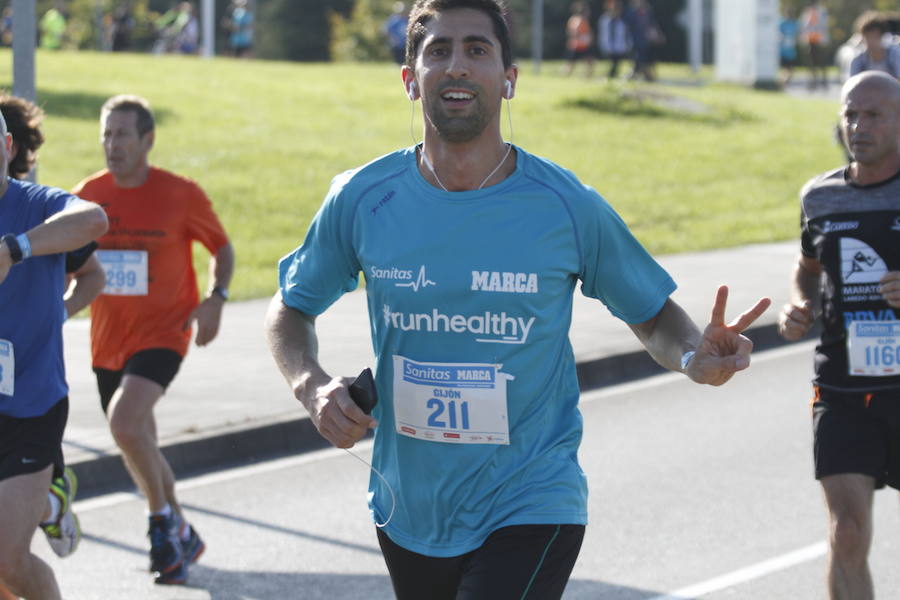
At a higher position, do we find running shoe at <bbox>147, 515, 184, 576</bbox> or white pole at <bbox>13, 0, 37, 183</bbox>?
white pole at <bbox>13, 0, 37, 183</bbox>

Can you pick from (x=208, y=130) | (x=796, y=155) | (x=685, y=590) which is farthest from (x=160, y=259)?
(x=796, y=155)

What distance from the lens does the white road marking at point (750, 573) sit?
649cm

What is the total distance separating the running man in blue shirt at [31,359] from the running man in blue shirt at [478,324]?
126cm

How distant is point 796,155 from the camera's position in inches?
925

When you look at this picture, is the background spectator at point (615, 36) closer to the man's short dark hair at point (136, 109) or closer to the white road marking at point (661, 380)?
the white road marking at point (661, 380)

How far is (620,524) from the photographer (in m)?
7.56

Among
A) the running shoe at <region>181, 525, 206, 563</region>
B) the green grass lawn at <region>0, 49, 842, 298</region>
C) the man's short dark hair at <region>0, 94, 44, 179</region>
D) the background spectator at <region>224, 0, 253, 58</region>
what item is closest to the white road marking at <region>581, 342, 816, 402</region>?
the running shoe at <region>181, 525, 206, 563</region>

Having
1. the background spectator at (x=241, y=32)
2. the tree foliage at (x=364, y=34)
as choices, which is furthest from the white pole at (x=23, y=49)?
the tree foliage at (x=364, y=34)

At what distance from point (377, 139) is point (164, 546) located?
659 inches

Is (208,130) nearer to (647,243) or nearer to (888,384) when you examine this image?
(647,243)

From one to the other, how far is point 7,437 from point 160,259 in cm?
235

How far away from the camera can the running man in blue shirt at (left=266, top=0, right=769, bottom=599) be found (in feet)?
12.7

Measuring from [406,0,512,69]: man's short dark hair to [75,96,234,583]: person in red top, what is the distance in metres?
3.28

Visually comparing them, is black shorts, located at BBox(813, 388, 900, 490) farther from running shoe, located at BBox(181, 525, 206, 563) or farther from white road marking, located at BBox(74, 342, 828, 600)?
running shoe, located at BBox(181, 525, 206, 563)
